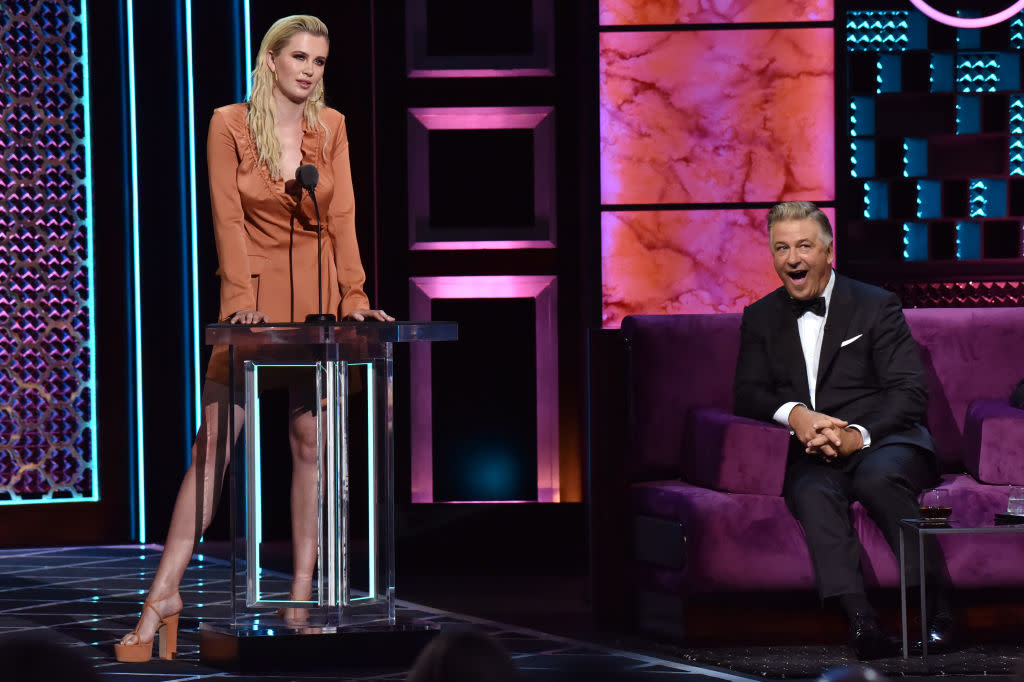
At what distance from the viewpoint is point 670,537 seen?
3648 mm

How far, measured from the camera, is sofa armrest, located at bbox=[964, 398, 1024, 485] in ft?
12.2

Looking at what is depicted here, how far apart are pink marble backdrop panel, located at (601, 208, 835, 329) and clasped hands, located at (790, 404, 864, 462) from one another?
66.2 inches

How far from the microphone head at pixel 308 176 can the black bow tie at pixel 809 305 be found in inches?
59.4

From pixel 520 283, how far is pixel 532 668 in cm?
236

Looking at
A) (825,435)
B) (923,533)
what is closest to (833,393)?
(825,435)

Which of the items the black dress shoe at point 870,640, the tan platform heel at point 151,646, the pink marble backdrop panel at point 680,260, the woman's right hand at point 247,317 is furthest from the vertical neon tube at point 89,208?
the black dress shoe at point 870,640

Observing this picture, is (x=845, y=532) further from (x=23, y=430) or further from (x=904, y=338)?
(x=23, y=430)

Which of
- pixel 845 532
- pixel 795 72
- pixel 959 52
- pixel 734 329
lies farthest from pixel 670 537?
pixel 959 52

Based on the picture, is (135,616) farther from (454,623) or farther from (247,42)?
(247,42)

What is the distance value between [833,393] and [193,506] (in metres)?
1.73

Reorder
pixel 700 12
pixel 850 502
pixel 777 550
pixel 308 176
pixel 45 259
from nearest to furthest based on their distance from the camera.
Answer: pixel 308 176 < pixel 777 550 < pixel 850 502 < pixel 700 12 < pixel 45 259

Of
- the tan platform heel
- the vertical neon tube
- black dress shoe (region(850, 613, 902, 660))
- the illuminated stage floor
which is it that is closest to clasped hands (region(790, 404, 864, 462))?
black dress shoe (region(850, 613, 902, 660))

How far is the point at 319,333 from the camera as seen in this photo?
3.07 m

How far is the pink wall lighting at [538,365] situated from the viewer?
214 inches
